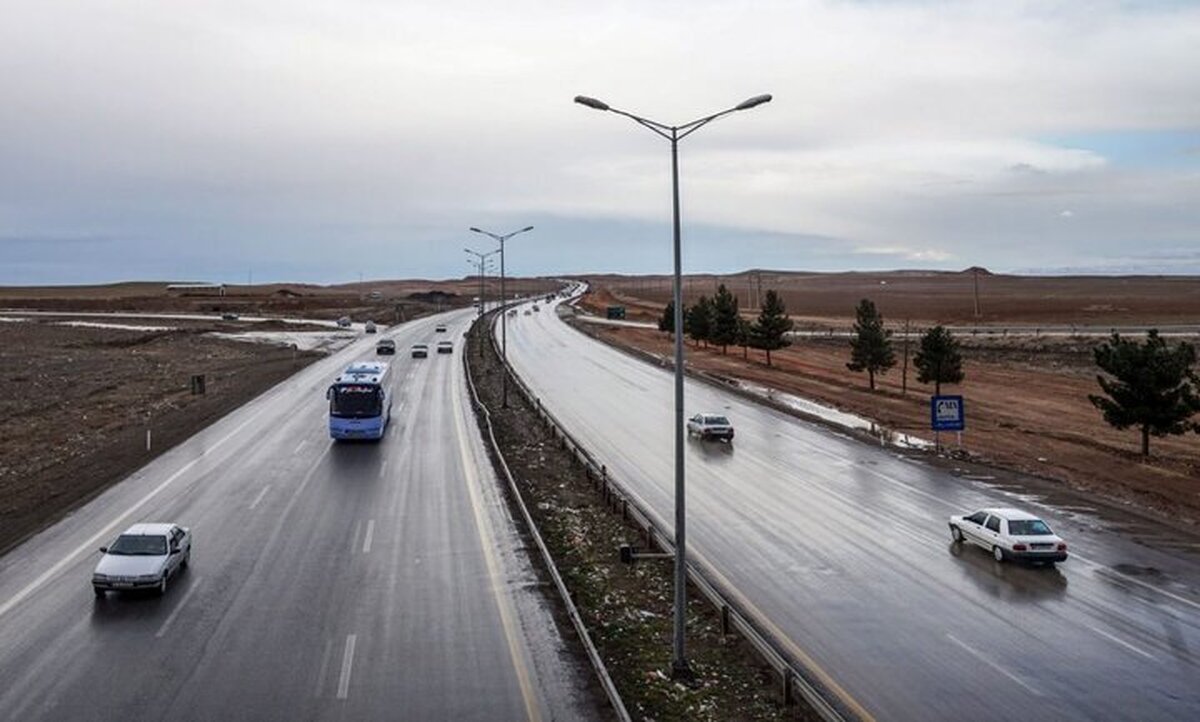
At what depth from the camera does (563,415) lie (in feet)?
174

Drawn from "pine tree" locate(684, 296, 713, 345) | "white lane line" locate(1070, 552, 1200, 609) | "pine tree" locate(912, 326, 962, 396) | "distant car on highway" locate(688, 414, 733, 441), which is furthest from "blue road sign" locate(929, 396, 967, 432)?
"pine tree" locate(684, 296, 713, 345)

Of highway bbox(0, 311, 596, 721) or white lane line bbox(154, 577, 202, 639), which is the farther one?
white lane line bbox(154, 577, 202, 639)

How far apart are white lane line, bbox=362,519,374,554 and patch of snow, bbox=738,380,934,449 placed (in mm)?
25531

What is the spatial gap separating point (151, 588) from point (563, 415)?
32.4 metres

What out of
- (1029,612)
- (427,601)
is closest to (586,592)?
(427,601)

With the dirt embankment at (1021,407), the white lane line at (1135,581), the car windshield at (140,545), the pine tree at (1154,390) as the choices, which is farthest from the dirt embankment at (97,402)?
the pine tree at (1154,390)

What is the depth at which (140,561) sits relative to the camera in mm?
21734

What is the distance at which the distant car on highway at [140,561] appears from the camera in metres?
21.4

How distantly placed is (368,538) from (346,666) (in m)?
9.19

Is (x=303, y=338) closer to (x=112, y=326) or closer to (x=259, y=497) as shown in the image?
(x=112, y=326)

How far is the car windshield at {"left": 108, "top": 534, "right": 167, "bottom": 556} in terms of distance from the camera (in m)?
22.0

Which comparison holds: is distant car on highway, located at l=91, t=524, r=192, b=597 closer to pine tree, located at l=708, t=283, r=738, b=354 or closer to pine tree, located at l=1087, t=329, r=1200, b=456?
pine tree, located at l=1087, t=329, r=1200, b=456

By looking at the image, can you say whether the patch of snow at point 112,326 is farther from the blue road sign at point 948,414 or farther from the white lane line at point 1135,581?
the white lane line at point 1135,581

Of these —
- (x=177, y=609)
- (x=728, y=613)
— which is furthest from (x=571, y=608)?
(x=177, y=609)
